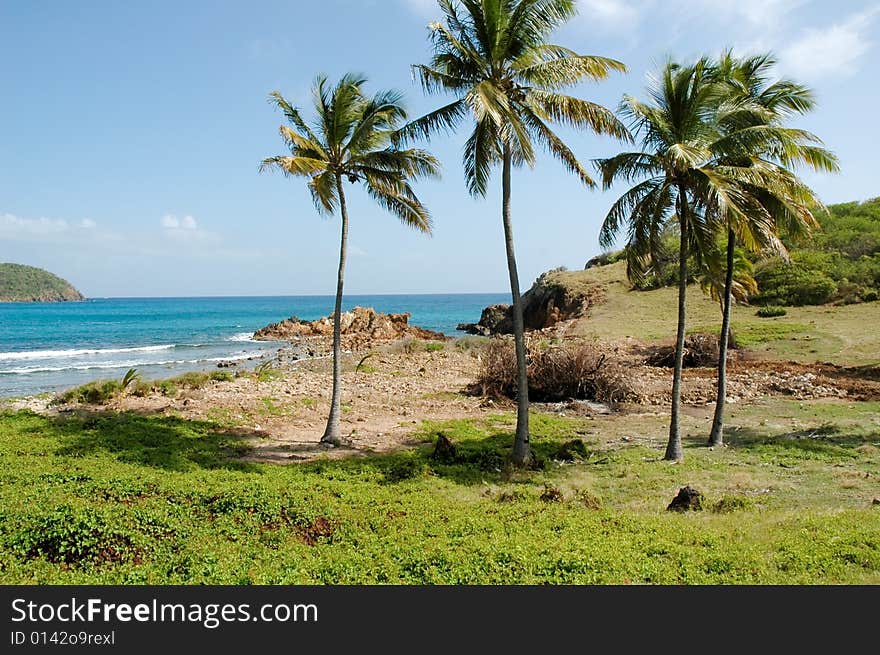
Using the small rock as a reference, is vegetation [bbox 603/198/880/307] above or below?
above

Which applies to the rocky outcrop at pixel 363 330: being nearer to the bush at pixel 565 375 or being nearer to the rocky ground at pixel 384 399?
the rocky ground at pixel 384 399

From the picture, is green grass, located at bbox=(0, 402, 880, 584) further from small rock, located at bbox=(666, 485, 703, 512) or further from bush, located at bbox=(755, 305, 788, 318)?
bush, located at bbox=(755, 305, 788, 318)

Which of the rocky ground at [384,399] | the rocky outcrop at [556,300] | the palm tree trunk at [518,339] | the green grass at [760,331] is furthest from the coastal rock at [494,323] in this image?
the palm tree trunk at [518,339]

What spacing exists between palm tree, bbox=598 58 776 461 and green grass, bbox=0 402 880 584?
2990mm

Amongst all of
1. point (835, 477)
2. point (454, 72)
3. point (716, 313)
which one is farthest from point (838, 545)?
point (716, 313)

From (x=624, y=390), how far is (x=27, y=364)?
39389 mm

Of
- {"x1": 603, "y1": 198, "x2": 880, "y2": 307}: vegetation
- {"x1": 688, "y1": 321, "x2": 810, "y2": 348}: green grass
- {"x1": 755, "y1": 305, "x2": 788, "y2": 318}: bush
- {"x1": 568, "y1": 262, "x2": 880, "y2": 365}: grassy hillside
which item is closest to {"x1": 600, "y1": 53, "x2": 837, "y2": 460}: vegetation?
{"x1": 568, "y1": 262, "x2": 880, "y2": 365}: grassy hillside

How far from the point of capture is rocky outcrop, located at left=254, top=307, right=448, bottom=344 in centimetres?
4788

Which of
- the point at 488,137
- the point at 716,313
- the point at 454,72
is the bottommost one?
the point at 716,313

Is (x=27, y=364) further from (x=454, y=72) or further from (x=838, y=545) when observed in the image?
(x=838, y=545)

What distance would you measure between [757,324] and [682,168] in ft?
86.6

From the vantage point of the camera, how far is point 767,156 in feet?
46.7

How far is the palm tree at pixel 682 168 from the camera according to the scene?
12.5 m

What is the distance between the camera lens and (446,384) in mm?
25078
